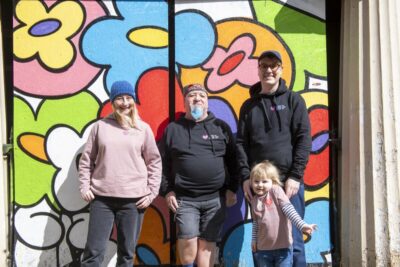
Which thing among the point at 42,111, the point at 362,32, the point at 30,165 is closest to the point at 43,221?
the point at 30,165

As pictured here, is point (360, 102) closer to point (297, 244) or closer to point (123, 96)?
point (297, 244)

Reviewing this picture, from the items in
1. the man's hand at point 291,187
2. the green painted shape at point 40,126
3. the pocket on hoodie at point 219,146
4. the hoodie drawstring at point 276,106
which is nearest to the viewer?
the man's hand at point 291,187

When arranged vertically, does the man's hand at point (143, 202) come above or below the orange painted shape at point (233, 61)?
below

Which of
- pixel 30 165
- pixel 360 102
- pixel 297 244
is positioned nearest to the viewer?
pixel 297 244

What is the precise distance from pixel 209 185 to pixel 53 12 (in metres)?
2.28

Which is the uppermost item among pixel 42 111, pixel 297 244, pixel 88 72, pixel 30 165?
pixel 88 72

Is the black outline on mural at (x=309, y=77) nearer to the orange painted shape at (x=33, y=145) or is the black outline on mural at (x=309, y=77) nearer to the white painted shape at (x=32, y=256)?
the orange painted shape at (x=33, y=145)

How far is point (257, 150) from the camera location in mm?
3920

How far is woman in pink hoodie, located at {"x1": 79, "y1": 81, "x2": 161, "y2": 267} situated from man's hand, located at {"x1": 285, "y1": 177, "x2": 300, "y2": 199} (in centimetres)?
107

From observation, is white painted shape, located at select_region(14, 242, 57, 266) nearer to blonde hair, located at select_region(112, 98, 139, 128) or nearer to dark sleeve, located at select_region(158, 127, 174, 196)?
dark sleeve, located at select_region(158, 127, 174, 196)

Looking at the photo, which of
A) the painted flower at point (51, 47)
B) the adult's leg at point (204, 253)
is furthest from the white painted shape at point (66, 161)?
the adult's leg at point (204, 253)

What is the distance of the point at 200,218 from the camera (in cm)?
410

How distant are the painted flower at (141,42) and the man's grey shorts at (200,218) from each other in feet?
4.52

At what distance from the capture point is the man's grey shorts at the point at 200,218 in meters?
4.01
